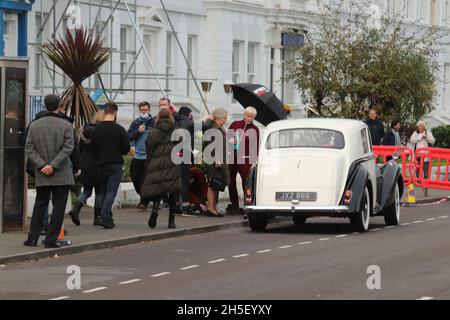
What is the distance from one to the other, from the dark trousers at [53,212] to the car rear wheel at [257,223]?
4.60 metres

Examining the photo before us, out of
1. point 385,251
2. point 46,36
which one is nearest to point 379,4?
point 46,36

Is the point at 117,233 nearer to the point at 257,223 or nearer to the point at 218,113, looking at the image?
the point at 257,223

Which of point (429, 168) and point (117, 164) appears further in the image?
point (429, 168)

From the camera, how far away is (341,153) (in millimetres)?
22594

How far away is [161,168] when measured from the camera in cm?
2197

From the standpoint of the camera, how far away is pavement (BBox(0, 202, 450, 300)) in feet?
47.6

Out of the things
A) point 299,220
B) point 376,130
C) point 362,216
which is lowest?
point 299,220

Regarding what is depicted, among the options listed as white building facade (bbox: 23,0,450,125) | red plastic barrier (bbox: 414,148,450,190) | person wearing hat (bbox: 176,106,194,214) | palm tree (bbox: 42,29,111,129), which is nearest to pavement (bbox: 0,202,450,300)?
person wearing hat (bbox: 176,106,194,214)

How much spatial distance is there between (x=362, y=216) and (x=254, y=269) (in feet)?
19.5

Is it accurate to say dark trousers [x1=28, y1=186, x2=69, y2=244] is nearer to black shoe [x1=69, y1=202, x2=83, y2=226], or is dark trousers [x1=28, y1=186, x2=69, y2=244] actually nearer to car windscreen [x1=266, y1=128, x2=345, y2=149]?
black shoe [x1=69, y1=202, x2=83, y2=226]

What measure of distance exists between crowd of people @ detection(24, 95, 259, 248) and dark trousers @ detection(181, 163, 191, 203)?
2 centimetres

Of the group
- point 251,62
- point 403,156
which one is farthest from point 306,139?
point 251,62
